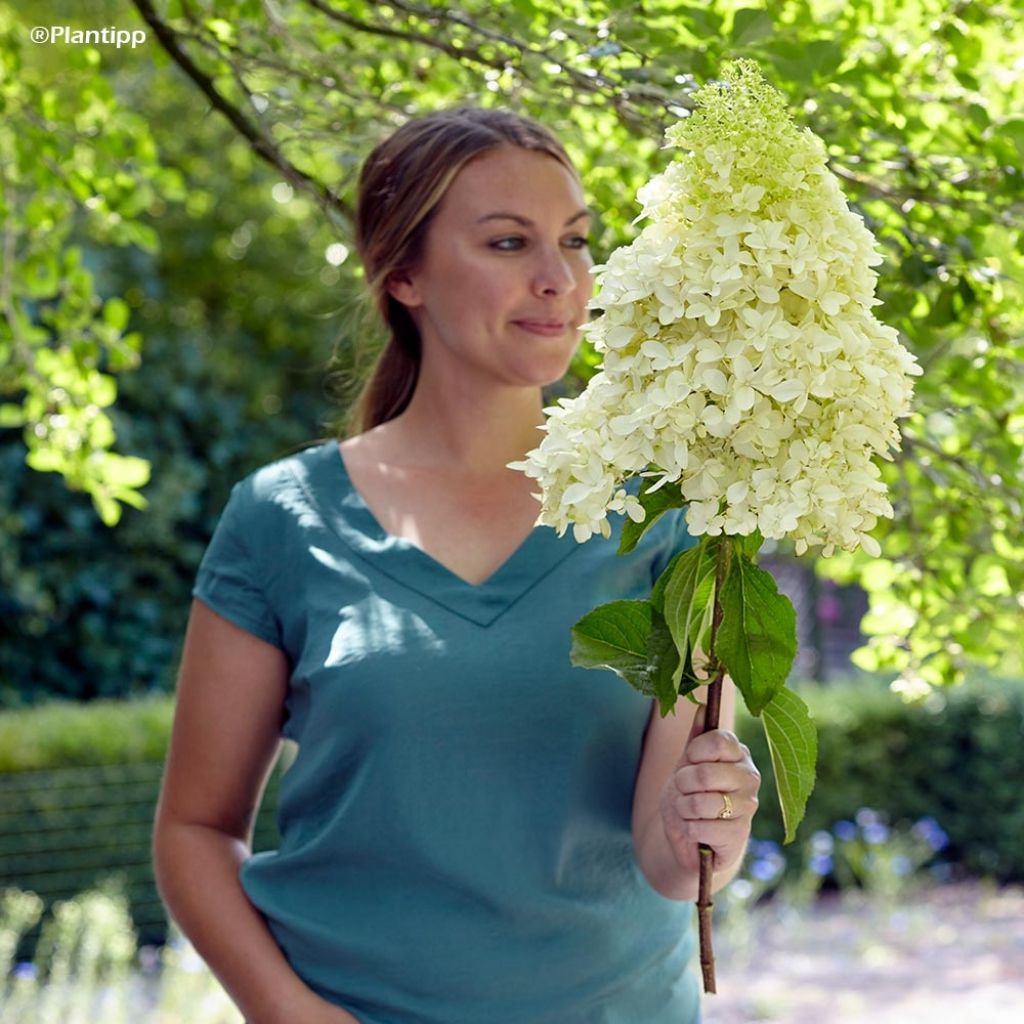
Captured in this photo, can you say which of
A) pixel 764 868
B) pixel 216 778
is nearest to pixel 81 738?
pixel 764 868

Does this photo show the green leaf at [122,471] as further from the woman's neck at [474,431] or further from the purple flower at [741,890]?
the purple flower at [741,890]

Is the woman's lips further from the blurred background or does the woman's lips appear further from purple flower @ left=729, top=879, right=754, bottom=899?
purple flower @ left=729, top=879, right=754, bottom=899

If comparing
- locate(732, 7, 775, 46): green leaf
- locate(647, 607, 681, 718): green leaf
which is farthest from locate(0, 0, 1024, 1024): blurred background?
locate(647, 607, 681, 718): green leaf

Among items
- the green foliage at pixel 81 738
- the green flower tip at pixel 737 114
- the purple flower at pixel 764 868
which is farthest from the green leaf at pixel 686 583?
the purple flower at pixel 764 868

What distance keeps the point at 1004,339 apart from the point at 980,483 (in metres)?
0.22

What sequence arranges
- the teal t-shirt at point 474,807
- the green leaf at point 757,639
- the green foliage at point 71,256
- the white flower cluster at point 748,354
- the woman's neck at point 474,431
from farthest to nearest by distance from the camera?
the green foliage at point 71,256 < the woman's neck at point 474,431 < the teal t-shirt at point 474,807 < the green leaf at point 757,639 < the white flower cluster at point 748,354

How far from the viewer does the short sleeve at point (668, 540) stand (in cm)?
192

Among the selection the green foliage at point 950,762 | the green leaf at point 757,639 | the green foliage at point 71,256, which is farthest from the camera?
the green foliage at point 950,762

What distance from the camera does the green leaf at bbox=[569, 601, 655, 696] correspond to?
1415mm

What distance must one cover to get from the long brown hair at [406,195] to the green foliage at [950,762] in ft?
17.8

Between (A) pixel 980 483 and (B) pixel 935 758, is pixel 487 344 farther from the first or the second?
(B) pixel 935 758

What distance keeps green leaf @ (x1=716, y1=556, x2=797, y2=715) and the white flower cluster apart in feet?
0.31

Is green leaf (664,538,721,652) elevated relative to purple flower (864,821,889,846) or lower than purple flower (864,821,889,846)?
elevated

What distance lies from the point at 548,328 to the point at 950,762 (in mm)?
6262
